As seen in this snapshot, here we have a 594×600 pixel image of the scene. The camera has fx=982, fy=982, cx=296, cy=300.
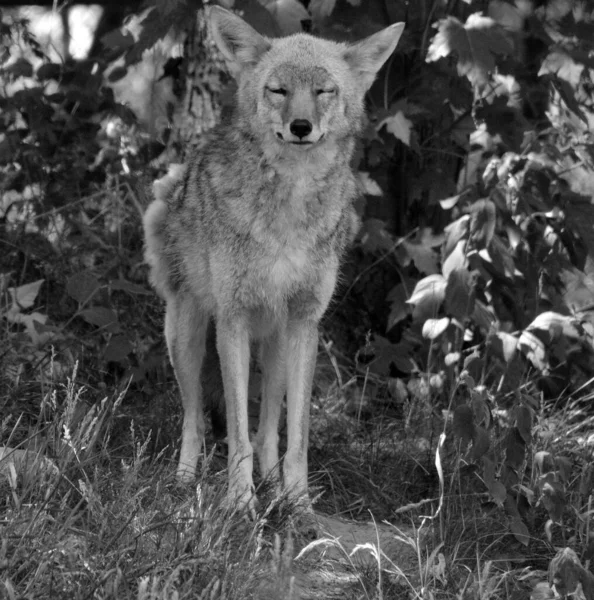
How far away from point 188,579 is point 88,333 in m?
2.55

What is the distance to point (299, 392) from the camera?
14.1 feet

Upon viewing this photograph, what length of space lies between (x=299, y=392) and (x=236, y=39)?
1.57 m

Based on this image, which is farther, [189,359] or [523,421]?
[189,359]

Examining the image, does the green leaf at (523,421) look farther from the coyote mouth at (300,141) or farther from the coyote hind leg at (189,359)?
the coyote hind leg at (189,359)

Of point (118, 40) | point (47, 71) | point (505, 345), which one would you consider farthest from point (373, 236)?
point (47, 71)

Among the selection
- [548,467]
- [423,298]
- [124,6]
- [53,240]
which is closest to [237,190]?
[423,298]

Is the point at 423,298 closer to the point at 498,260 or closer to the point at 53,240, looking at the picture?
the point at 498,260

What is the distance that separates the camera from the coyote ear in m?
4.36

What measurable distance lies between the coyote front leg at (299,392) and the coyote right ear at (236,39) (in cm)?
119

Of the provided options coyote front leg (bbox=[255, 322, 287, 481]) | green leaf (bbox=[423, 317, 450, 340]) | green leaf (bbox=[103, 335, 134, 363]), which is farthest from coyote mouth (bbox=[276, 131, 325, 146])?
green leaf (bbox=[103, 335, 134, 363])

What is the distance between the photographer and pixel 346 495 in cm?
440

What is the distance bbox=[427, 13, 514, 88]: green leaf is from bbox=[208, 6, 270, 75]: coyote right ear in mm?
1037

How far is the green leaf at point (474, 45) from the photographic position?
15.8 ft

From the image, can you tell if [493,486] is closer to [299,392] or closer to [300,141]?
[299,392]
